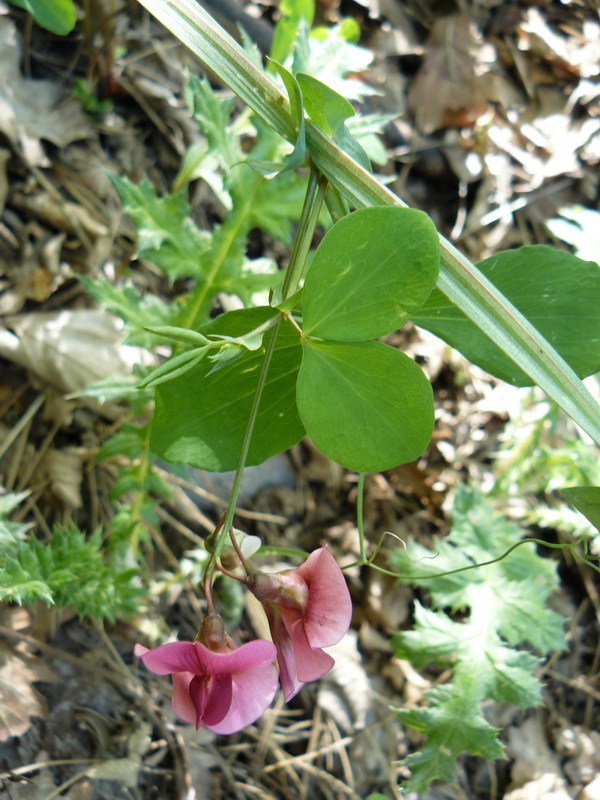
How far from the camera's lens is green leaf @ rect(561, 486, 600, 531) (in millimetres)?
945

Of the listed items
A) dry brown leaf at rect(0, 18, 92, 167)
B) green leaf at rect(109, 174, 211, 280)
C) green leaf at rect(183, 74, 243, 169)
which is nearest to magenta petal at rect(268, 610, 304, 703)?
green leaf at rect(109, 174, 211, 280)

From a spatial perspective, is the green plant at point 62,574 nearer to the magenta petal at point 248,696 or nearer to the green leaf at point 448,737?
the magenta petal at point 248,696

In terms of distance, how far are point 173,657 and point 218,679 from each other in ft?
0.22

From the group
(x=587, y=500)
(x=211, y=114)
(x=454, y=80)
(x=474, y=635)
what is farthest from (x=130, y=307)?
(x=454, y=80)

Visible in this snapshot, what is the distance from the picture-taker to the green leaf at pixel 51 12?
1.33m

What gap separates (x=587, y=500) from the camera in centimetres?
96

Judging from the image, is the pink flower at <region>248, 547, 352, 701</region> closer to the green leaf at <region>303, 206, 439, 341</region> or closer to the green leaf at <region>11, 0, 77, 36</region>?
the green leaf at <region>303, 206, 439, 341</region>

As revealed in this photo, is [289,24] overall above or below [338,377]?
above

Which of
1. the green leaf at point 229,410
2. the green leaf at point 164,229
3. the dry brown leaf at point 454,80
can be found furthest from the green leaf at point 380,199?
the dry brown leaf at point 454,80

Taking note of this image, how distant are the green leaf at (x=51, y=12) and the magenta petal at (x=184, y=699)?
4.19ft

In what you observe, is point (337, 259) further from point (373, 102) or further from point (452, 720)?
point (373, 102)

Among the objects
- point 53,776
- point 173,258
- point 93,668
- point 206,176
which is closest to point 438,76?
point 206,176

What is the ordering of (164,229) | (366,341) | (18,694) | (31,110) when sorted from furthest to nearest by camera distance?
(31,110) < (164,229) < (18,694) < (366,341)

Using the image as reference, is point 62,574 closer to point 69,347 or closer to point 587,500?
point 69,347
